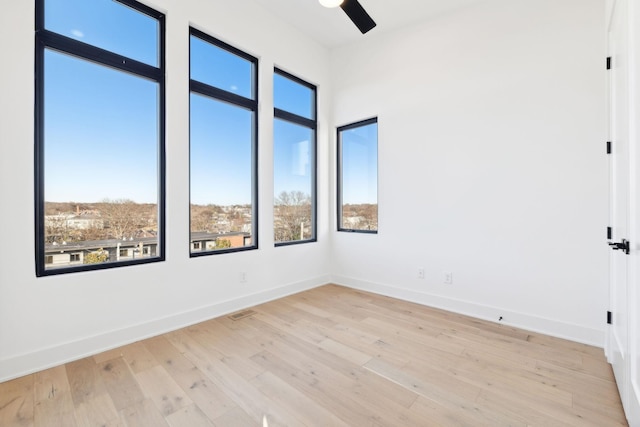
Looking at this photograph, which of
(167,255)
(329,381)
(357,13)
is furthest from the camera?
(167,255)

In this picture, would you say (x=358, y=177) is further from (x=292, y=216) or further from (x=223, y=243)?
(x=223, y=243)

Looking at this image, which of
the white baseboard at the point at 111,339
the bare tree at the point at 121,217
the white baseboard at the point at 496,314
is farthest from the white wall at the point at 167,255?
the white baseboard at the point at 496,314

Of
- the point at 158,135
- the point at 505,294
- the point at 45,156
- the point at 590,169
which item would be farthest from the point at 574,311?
the point at 45,156

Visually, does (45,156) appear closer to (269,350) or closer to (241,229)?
(241,229)

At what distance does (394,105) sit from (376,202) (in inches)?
49.1

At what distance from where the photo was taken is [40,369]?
2.10 m

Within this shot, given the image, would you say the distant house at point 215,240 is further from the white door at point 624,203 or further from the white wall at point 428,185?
the white door at point 624,203

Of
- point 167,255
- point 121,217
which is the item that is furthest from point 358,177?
point 121,217

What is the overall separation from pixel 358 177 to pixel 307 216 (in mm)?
920

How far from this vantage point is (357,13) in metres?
2.09

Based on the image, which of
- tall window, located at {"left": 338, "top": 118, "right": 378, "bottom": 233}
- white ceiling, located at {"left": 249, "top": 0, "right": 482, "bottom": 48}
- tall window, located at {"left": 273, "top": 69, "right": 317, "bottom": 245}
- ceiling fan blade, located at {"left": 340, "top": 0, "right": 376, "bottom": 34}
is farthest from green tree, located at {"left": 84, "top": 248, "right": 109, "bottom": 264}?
white ceiling, located at {"left": 249, "top": 0, "right": 482, "bottom": 48}

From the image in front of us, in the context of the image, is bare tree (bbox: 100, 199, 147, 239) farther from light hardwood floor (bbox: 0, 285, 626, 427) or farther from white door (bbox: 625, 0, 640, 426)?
white door (bbox: 625, 0, 640, 426)

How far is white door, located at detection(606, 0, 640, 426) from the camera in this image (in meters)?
1.41

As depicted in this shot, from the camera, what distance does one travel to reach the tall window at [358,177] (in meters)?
4.05
